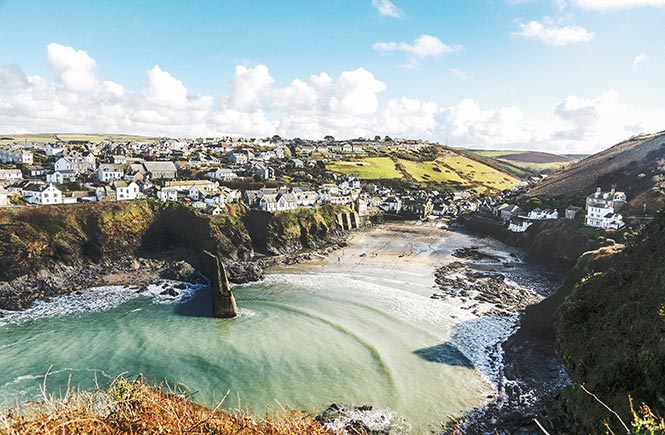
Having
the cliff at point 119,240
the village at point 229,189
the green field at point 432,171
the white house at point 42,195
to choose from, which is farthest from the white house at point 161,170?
the green field at point 432,171

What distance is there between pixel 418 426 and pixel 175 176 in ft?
231

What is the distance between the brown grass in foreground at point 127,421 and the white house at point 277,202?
169ft

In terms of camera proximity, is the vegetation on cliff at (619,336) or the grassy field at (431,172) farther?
the grassy field at (431,172)

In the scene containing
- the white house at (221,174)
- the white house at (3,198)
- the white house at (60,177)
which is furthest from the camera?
the white house at (221,174)

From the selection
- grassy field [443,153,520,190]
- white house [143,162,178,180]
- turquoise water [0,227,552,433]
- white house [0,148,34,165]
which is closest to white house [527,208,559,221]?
turquoise water [0,227,552,433]

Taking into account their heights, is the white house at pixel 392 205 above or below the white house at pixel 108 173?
below

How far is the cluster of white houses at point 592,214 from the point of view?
49688mm

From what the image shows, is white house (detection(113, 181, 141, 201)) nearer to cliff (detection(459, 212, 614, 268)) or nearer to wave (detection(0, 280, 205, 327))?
wave (detection(0, 280, 205, 327))

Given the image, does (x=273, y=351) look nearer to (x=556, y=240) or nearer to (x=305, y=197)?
(x=556, y=240)

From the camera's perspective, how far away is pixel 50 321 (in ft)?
95.1

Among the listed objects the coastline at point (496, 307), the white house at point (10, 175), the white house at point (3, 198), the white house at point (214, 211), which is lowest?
the coastline at point (496, 307)

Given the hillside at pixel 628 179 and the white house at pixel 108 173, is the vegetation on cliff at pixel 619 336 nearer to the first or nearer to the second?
the hillside at pixel 628 179

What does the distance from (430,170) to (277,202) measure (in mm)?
82817

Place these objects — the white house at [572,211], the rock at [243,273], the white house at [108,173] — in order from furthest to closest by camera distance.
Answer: the white house at [108,173]
the white house at [572,211]
the rock at [243,273]
